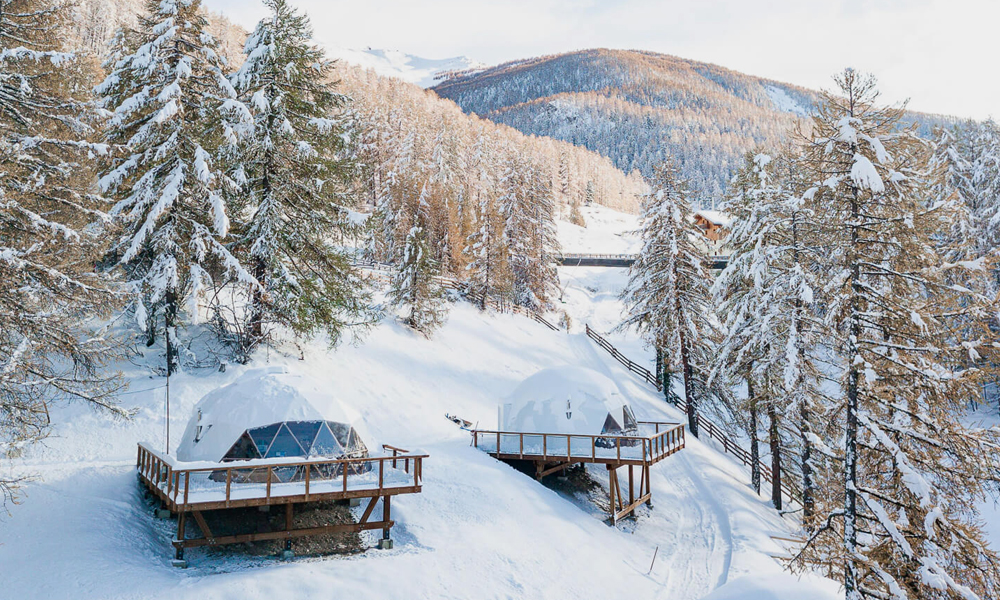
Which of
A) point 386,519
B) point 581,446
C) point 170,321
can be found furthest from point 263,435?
point 581,446

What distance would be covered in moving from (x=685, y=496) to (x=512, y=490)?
306 inches

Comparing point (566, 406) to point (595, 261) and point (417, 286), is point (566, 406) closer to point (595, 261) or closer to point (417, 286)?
point (417, 286)

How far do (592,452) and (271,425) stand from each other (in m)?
9.28

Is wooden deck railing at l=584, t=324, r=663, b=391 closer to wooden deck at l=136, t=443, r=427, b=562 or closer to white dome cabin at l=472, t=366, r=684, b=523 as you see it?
white dome cabin at l=472, t=366, r=684, b=523

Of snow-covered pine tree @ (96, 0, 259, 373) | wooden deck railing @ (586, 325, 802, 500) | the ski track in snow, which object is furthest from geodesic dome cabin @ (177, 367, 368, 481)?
wooden deck railing @ (586, 325, 802, 500)

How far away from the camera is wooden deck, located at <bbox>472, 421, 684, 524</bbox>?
17.7 m

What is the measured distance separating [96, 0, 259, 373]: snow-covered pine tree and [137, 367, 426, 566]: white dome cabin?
15.7ft

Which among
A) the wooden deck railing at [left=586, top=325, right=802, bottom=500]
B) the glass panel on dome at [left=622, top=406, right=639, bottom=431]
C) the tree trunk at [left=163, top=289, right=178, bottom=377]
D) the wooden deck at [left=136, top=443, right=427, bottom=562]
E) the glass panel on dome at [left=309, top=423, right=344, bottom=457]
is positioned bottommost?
the wooden deck railing at [left=586, top=325, right=802, bottom=500]

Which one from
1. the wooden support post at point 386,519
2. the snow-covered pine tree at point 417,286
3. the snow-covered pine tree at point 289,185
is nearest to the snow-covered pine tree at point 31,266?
the wooden support post at point 386,519

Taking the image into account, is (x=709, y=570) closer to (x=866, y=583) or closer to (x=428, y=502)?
(x=866, y=583)

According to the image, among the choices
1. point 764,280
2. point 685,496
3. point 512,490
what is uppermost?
point 764,280

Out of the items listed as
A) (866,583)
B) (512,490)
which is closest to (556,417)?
(512,490)

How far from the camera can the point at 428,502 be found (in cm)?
1445

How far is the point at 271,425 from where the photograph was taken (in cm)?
1290
